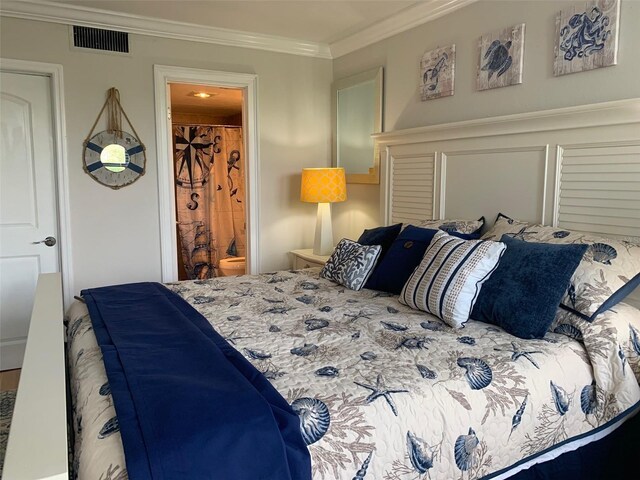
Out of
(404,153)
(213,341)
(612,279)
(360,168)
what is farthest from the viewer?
(360,168)

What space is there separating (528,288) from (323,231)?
6.91 feet

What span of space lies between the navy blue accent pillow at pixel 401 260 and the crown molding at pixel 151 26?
7.02 ft

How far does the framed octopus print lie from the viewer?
6.88 ft

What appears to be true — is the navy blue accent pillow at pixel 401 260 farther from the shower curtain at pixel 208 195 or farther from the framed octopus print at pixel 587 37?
the shower curtain at pixel 208 195

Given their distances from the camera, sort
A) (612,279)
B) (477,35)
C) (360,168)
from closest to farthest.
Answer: (612,279) → (477,35) → (360,168)

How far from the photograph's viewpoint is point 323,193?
3.69 meters

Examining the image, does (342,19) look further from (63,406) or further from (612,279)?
(63,406)

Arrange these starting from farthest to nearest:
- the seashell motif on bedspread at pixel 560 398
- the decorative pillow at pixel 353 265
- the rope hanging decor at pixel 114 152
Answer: the rope hanging decor at pixel 114 152 < the decorative pillow at pixel 353 265 < the seashell motif on bedspread at pixel 560 398

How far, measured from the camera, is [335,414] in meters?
1.27

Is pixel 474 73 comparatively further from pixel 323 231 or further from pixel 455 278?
pixel 323 231

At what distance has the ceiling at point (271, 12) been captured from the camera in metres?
3.09

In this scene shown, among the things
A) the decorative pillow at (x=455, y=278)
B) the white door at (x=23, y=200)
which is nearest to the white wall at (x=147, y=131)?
the white door at (x=23, y=200)

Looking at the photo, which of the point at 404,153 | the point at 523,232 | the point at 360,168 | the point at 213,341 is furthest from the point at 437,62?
the point at 213,341

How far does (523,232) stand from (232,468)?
1773 millimetres
